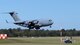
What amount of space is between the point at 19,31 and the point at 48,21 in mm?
71320

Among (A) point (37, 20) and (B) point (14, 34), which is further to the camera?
(B) point (14, 34)

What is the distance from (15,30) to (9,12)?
70.8 metres

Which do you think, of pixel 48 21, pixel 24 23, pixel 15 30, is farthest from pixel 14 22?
pixel 15 30

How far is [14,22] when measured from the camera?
115750mm

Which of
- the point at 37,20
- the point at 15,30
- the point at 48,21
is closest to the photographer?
the point at 48,21

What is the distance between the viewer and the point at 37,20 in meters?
122

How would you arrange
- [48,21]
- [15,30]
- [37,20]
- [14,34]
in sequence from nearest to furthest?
[48,21] < [37,20] < [14,34] < [15,30]

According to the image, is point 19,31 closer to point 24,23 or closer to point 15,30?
point 15,30

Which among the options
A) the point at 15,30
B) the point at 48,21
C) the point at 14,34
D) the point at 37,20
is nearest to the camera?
the point at 48,21

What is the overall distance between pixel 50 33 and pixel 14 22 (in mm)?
71758

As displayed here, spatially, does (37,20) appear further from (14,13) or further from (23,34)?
(23,34)

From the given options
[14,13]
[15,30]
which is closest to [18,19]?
[14,13]

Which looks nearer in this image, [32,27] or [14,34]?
[32,27]

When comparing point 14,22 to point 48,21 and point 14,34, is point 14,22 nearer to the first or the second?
point 48,21
